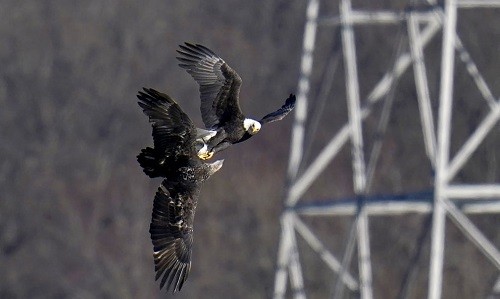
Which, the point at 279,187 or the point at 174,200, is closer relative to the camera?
the point at 174,200

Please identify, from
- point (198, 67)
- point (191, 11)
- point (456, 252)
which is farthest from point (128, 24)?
point (198, 67)

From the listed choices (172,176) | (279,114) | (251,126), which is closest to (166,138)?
(172,176)

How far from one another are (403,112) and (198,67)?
27.1m

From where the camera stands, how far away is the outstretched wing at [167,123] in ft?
59.2

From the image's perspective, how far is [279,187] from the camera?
45438 millimetres

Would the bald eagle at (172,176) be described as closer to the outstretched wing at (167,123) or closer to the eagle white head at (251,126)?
the outstretched wing at (167,123)

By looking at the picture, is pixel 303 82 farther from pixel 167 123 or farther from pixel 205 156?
pixel 167 123

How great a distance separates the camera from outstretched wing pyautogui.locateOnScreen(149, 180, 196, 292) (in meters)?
18.4

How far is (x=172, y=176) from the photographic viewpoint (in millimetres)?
18438

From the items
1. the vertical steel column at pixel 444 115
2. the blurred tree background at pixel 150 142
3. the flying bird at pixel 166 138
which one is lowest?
the flying bird at pixel 166 138

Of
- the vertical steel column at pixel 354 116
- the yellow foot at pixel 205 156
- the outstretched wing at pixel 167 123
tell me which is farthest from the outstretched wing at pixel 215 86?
the vertical steel column at pixel 354 116

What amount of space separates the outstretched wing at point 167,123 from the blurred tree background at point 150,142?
81.5 ft

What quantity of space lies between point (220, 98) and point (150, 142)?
26.7m

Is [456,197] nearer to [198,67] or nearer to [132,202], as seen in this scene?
[198,67]
